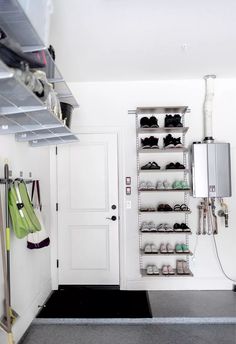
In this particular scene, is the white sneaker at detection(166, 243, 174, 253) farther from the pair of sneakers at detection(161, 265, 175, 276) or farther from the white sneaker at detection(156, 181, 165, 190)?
the white sneaker at detection(156, 181, 165, 190)

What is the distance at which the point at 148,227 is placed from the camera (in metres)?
3.73

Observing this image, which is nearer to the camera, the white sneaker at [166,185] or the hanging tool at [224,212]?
the white sneaker at [166,185]

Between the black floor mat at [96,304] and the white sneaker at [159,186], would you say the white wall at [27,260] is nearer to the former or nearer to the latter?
the black floor mat at [96,304]

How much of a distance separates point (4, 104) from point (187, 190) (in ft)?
8.31

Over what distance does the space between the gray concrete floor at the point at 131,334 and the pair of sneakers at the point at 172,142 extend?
2.03 m

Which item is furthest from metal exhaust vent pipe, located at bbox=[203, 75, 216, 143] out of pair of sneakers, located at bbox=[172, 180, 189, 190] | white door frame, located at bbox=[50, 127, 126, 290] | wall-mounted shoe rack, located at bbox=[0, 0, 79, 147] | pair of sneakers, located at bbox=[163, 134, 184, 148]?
wall-mounted shoe rack, located at bbox=[0, 0, 79, 147]

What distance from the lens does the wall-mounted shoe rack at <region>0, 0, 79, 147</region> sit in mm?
1344

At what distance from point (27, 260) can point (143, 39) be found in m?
2.47

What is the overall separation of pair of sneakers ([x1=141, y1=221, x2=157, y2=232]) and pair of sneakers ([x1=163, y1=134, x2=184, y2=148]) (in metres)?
1.03

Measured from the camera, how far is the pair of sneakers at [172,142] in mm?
3664

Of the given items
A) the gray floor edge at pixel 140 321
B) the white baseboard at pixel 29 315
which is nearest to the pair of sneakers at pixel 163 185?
the gray floor edge at pixel 140 321

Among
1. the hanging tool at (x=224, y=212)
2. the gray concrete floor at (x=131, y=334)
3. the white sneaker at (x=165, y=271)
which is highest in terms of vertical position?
the hanging tool at (x=224, y=212)

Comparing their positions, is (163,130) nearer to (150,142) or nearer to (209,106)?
(150,142)

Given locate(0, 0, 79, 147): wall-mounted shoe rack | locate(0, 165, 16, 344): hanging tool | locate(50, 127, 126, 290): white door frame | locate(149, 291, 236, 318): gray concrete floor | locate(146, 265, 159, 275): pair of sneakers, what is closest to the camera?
locate(0, 0, 79, 147): wall-mounted shoe rack
